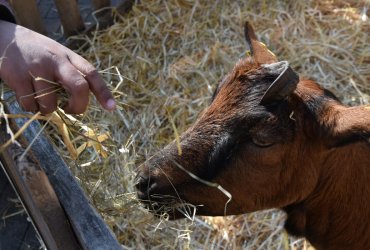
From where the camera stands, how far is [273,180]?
8.48ft

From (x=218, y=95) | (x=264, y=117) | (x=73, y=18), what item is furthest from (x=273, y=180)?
(x=73, y=18)

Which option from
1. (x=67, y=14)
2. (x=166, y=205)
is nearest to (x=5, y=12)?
(x=166, y=205)

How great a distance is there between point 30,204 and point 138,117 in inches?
113

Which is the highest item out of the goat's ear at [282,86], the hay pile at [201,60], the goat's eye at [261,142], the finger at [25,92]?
the finger at [25,92]

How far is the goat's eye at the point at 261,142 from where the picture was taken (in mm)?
2443

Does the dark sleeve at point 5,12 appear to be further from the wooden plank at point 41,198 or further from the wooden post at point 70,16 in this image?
the wooden post at point 70,16

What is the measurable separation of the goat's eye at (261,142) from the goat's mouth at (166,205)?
483mm

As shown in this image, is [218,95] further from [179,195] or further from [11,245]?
[11,245]

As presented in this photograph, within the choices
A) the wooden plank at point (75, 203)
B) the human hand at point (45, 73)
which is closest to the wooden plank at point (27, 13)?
the wooden plank at point (75, 203)

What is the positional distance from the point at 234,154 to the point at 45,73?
3.40ft

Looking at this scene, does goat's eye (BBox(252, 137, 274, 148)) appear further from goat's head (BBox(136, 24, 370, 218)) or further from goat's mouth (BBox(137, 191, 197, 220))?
goat's mouth (BBox(137, 191, 197, 220))

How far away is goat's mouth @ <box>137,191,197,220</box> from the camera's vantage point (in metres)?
2.63

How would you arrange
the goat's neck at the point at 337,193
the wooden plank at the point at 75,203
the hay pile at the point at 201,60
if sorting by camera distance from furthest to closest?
the hay pile at the point at 201,60, the goat's neck at the point at 337,193, the wooden plank at the point at 75,203

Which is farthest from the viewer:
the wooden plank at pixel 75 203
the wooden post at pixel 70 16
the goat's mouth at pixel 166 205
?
the wooden post at pixel 70 16
